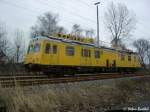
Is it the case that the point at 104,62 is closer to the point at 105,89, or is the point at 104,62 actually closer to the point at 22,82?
the point at 105,89

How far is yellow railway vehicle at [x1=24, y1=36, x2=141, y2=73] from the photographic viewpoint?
1980cm

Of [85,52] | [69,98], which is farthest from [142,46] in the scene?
[69,98]

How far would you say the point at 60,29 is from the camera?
68938 mm

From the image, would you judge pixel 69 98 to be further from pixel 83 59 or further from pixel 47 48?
pixel 83 59

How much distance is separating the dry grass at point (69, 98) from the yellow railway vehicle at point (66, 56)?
4.77 meters

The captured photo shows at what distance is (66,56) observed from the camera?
21.4m

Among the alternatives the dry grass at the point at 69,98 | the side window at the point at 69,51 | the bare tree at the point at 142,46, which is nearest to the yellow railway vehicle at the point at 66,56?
the side window at the point at 69,51

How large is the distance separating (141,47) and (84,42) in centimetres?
7980

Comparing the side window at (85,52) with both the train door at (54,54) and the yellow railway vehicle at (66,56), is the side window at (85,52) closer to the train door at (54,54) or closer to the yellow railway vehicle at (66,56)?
the yellow railway vehicle at (66,56)

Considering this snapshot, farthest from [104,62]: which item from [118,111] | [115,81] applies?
[118,111]

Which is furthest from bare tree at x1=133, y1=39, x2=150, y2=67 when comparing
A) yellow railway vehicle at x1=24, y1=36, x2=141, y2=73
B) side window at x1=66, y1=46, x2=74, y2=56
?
side window at x1=66, y1=46, x2=74, y2=56

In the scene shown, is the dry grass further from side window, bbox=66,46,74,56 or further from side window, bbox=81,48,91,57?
side window, bbox=81,48,91,57

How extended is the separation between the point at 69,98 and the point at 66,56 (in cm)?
962

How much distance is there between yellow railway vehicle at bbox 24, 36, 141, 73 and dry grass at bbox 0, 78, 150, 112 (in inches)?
188
